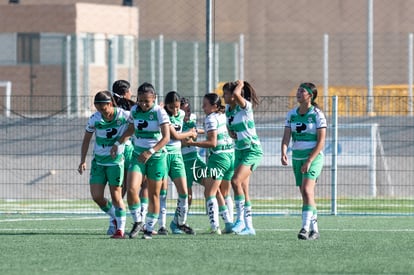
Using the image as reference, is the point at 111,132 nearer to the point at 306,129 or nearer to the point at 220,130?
the point at 220,130

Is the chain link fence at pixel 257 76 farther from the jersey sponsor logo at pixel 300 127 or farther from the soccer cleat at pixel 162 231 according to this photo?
the jersey sponsor logo at pixel 300 127

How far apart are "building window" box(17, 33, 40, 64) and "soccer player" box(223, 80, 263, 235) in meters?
26.6

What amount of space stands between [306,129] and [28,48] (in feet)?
92.0

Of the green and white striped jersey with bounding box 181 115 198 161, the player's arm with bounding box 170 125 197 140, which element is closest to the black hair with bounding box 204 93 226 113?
the player's arm with bounding box 170 125 197 140

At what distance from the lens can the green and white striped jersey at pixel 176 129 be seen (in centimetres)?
1563

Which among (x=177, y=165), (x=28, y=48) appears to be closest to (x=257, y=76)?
(x=28, y=48)

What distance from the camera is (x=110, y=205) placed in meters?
15.9

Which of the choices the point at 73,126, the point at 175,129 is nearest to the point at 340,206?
the point at 73,126

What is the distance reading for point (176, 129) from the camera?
16031 millimetres

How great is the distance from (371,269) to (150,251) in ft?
8.87

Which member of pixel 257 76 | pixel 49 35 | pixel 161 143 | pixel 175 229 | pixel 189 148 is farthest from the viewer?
pixel 49 35

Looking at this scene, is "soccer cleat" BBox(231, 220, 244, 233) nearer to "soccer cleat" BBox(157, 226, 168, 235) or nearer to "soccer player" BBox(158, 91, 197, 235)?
"soccer player" BBox(158, 91, 197, 235)

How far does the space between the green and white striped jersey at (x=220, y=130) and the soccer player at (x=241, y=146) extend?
0.10 m

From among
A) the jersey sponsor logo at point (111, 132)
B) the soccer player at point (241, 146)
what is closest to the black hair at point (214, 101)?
the soccer player at point (241, 146)
